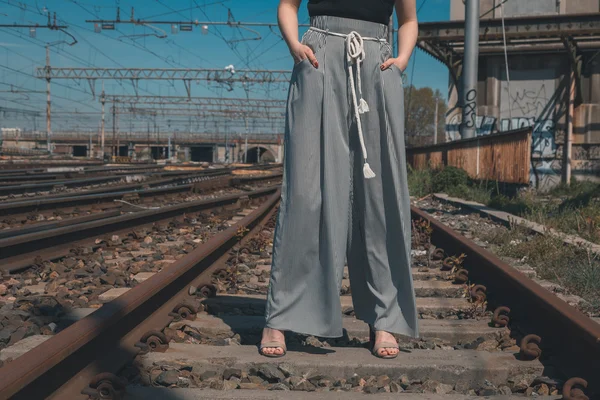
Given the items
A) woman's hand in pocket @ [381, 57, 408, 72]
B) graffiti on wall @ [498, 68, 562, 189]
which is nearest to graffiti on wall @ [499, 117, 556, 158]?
graffiti on wall @ [498, 68, 562, 189]

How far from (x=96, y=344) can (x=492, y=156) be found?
11555mm

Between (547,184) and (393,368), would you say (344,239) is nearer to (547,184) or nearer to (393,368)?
(393,368)

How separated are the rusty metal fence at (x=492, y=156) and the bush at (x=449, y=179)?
17.3 inches

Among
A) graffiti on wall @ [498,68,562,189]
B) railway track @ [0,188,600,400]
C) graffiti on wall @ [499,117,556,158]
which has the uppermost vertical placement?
graffiti on wall @ [498,68,562,189]

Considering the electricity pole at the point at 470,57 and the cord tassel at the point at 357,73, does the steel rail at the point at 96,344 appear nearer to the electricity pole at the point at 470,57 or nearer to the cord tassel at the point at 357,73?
the cord tassel at the point at 357,73

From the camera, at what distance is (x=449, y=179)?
13.6 meters

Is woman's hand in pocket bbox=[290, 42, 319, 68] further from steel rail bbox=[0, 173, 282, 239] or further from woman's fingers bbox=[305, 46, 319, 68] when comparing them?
steel rail bbox=[0, 173, 282, 239]

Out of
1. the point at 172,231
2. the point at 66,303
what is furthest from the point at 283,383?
the point at 172,231

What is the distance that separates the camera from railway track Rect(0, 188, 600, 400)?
2.15 meters

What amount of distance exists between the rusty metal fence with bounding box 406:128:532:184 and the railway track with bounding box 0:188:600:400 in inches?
307

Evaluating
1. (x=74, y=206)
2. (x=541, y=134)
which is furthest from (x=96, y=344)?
(x=541, y=134)

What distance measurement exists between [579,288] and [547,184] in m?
15.9

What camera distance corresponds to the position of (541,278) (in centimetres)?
443

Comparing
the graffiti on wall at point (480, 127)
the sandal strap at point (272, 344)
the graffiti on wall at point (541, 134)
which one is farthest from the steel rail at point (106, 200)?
the graffiti on wall at point (541, 134)
